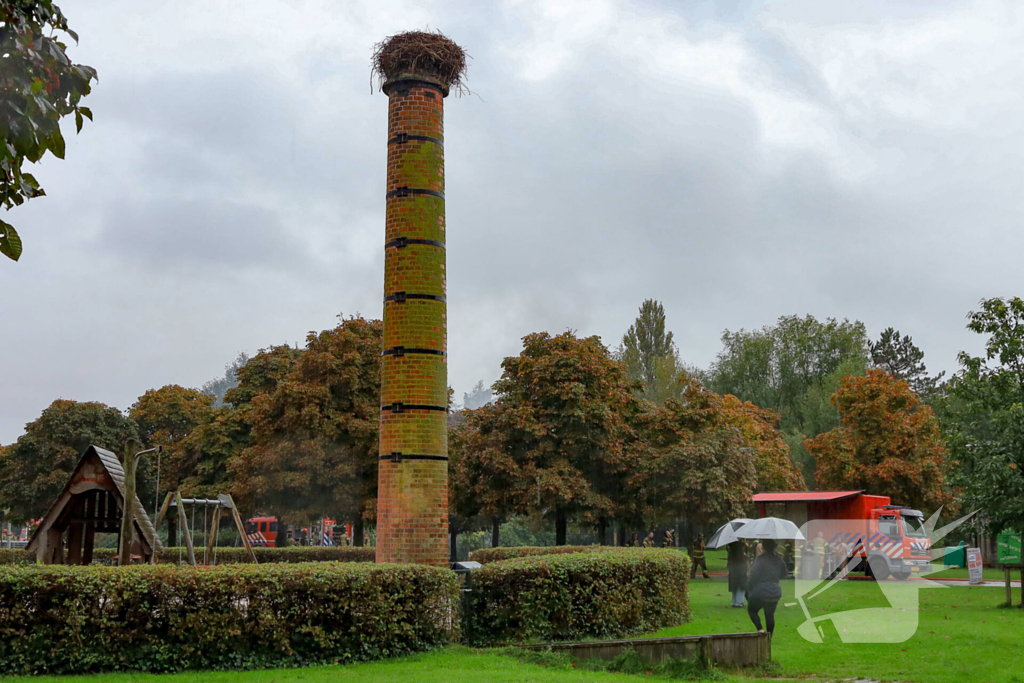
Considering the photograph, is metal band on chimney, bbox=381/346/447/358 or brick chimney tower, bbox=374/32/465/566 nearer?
brick chimney tower, bbox=374/32/465/566

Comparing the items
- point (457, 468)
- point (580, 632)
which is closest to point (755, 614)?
point (580, 632)

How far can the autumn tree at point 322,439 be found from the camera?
29.6 meters

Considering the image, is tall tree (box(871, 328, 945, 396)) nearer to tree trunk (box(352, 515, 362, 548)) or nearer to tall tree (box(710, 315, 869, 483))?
tall tree (box(710, 315, 869, 483))

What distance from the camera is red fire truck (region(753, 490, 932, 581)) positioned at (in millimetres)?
28500

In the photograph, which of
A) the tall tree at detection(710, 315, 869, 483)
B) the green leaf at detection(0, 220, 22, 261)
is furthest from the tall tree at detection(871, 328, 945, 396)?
the green leaf at detection(0, 220, 22, 261)

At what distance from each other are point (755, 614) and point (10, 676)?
967 centimetres

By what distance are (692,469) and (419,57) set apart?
17.8 metres

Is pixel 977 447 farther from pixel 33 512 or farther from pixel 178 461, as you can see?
pixel 33 512

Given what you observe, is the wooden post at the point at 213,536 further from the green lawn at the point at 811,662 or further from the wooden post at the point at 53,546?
the green lawn at the point at 811,662

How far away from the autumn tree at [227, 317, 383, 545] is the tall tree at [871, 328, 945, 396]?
5328 centimetres

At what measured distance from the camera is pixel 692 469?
2920 cm

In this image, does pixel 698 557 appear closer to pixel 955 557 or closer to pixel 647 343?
pixel 955 557

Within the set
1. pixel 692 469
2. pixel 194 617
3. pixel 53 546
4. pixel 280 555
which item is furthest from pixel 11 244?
pixel 692 469

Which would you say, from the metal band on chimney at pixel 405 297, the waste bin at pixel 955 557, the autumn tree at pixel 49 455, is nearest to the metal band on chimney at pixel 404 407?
the metal band on chimney at pixel 405 297
